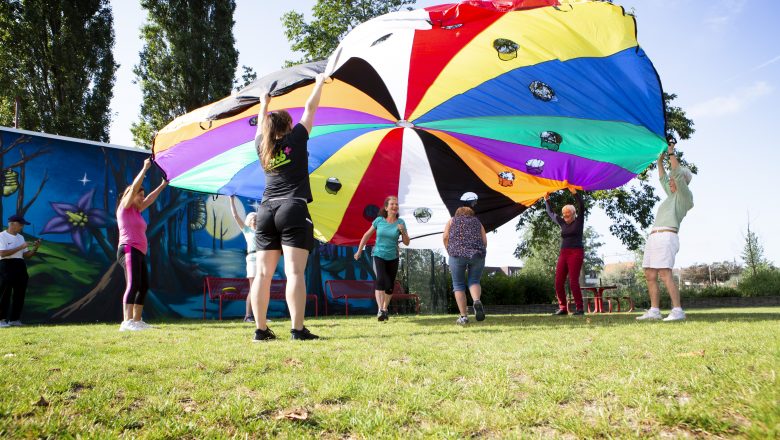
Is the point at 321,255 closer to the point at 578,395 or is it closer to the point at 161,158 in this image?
the point at 161,158

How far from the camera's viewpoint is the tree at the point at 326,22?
2114 cm

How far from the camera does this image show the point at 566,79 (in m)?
5.95

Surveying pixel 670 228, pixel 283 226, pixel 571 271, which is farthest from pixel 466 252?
pixel 283 226

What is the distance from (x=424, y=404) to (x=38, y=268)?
8522 mm

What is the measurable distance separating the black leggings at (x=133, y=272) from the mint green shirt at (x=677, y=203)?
6.23m

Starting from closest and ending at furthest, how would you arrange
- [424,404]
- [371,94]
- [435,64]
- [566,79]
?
[424,404]
[566,79]
[435,64]
[371,94]

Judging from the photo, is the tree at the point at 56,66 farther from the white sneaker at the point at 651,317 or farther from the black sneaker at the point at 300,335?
the white sneaker at the point at 651,317

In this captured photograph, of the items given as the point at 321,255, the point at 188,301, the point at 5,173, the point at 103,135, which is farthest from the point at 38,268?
the point at 103,135

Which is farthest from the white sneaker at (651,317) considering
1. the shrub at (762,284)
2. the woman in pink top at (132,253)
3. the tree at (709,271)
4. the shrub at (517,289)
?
the tree at (709,271)

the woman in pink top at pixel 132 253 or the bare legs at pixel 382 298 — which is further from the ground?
the woman in pink top at pixel 132 253

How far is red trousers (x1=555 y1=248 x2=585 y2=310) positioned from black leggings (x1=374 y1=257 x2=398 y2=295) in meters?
2.68

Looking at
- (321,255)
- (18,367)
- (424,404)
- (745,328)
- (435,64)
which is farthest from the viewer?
(321,255)

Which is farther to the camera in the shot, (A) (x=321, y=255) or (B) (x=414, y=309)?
(B) (x=414, y=309)

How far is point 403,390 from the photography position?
2.28m
